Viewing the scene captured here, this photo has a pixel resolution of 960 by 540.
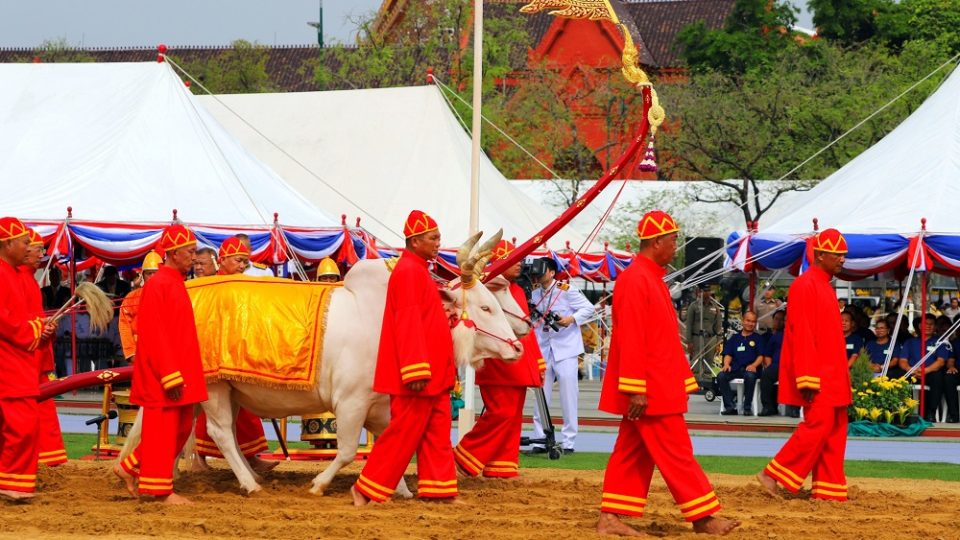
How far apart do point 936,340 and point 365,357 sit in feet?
37.2

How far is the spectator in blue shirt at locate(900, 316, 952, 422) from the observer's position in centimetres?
2031

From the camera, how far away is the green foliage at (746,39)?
2041 inches

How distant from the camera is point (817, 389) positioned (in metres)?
11.7

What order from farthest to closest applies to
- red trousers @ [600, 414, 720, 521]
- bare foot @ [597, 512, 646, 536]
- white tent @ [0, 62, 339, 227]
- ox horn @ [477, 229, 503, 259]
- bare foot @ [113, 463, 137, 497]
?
white tent @ [0, 62, 339, 227] → ox horn @ [477, 229, 503, 259] → bare foot @ [113, 463, 137, 497] → bare foot @ [597, 512, 646, 536] → red trousers @ [600, 414, 720, 521]

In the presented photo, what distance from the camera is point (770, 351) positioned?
21.4 metres

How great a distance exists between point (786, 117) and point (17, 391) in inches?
1320

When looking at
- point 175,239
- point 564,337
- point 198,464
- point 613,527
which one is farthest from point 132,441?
point 564,337

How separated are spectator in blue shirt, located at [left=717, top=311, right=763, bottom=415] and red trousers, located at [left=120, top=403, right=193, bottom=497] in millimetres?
11828

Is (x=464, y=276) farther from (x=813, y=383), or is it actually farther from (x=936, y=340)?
(x=936, y=340)

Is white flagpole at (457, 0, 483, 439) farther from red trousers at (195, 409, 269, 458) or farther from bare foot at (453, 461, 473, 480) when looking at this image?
red trousers at (195, 409, 269, 458)

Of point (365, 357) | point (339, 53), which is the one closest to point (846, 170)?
point (365, 357)

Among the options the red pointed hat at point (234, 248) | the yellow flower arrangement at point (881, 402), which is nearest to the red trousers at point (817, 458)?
the red pointed hat at point (234, 248)

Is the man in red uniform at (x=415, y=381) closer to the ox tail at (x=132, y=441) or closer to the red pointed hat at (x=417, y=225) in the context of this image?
the red pointed hat at (x=417, y=225)

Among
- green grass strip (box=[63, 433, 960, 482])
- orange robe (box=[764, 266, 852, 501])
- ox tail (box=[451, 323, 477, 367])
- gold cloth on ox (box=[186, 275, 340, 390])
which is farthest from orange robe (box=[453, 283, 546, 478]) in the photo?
orange robe (box=[764, 266, 852, 501])
